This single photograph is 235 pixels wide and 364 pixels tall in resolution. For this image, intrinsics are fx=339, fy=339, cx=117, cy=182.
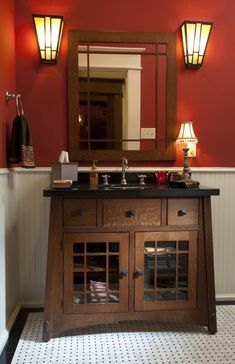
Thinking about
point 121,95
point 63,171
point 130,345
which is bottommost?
point 130,345

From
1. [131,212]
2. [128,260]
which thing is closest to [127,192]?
[131,212]

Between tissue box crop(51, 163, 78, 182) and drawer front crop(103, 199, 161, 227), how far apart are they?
0.40 m

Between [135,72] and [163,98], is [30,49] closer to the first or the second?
[135,72]

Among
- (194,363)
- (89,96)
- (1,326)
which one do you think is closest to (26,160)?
(89,96)

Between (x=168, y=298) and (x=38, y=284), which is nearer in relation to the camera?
(x=168, y=298)

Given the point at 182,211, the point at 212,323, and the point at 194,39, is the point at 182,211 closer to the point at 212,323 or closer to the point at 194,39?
the point at 212,323

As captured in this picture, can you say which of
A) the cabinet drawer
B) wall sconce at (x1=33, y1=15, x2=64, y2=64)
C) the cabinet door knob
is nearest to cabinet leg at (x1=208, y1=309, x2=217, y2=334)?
the cabinet door knob

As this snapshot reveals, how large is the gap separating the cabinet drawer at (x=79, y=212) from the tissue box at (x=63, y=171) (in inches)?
12.8

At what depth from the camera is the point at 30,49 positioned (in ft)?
7.93

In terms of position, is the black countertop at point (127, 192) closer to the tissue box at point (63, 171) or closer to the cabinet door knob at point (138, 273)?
the tissue box at point (63, 171)

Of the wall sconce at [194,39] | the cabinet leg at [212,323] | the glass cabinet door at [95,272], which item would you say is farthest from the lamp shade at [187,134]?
the cabinet leg at [212,323]

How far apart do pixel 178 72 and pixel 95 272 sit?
5.12ft

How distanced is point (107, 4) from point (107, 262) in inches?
71.3

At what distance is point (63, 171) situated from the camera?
7.38 feet
